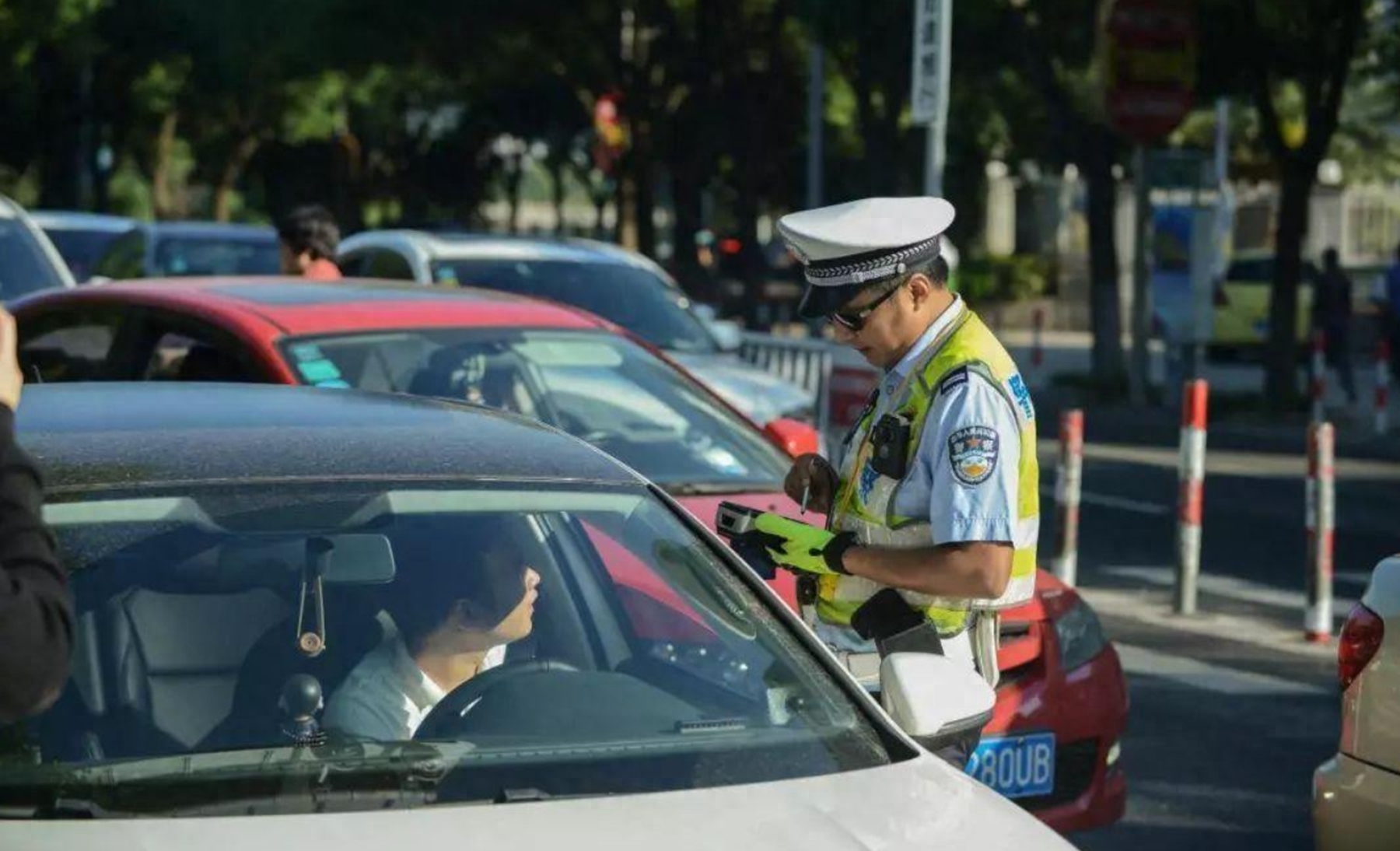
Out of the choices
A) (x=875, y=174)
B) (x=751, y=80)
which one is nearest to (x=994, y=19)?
(x=875, y=174)

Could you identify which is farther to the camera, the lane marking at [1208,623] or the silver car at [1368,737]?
the lane marking at [1208,623]

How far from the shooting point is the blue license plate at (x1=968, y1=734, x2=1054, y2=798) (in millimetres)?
6363

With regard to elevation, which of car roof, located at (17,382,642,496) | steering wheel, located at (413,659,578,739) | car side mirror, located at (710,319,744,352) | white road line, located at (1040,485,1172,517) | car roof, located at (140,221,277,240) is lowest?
white road line, located at (1040,485,1172,517)

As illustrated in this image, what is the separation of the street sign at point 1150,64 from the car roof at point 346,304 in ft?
46.4

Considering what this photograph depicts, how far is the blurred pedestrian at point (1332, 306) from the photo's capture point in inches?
1101

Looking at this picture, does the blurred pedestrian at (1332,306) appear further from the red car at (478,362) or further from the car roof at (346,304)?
the red car at (478,362)

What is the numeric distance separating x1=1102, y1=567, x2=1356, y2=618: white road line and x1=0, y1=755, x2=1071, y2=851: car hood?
27.3 feet

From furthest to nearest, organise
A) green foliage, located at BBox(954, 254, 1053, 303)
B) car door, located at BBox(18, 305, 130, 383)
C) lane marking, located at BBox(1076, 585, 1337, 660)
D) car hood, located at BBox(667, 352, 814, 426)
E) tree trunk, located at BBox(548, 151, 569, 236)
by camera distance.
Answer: tree trunk, located at BBox(548, 151, 569, 236), green foliage, located at BBox(954, 254, 1053, 303), car hood, located at BBox(667, 352, 814, 426), lane marking, located at BBox(1076, 585, 1337, 660), car door, located at BBox(18, 305, 130, 383)

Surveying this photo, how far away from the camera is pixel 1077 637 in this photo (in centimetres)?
680

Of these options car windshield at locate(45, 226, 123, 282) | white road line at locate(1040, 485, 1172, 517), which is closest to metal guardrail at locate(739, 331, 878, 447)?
white road line at locate(1040, 485, 1172, 517)

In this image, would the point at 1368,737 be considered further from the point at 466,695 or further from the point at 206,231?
the point at 206,231

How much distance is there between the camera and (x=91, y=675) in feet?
12.8

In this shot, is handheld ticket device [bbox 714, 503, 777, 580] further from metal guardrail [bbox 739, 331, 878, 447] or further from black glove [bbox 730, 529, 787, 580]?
metal guardrail [bbox 739, 331, 878, 447]

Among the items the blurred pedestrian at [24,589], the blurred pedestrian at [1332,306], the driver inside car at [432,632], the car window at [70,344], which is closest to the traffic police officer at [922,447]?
the driver inside car at [432,632]
